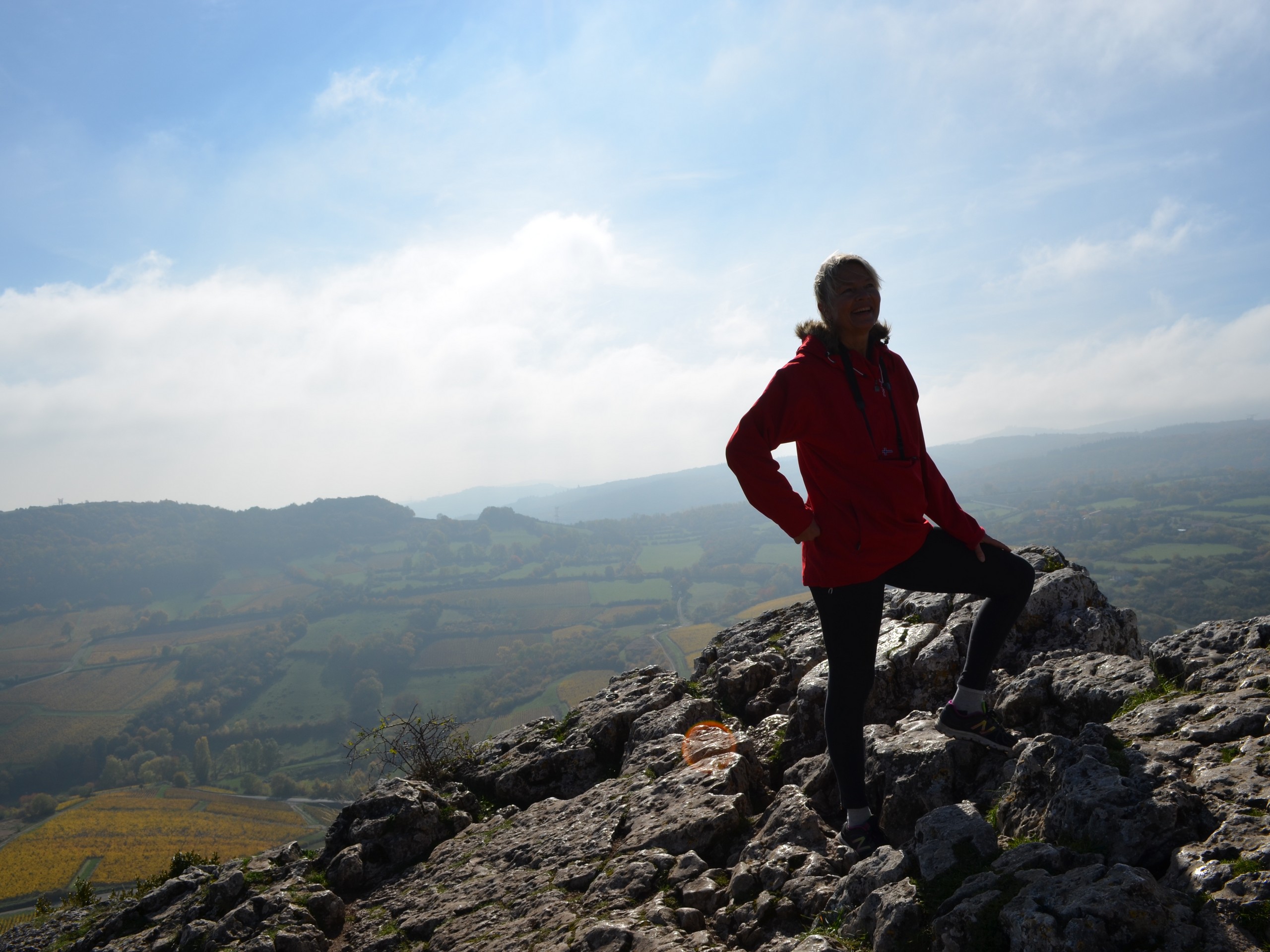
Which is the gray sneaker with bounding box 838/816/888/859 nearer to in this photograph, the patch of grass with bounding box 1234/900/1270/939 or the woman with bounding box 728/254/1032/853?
the woman with bounding box 728/254/1032/853

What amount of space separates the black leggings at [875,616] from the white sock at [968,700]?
128 millimetres

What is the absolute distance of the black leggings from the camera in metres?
4.62

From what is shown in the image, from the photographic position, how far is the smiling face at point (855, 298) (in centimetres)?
470

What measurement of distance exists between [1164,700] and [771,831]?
3.15 meters

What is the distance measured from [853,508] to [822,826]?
107 inches

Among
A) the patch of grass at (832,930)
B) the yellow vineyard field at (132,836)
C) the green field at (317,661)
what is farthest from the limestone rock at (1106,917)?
the green field at (317,661)

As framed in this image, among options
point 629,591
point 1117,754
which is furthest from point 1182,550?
point 1117,754

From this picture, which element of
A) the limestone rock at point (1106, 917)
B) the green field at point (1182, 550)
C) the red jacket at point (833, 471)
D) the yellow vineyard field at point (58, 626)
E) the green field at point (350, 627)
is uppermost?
the red jacket at point (833, 471)

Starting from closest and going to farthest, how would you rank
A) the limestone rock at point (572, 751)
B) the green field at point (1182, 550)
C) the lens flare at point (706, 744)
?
the lens flare at point (706, 744) → the limestone rock at point (572, 751) → the green field at point (1182, 550)

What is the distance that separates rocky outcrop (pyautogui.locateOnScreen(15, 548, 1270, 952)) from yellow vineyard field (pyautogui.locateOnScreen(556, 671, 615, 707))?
85978mm

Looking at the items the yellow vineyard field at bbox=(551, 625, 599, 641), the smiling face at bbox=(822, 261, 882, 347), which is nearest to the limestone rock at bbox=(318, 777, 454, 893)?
the smiling face at bbox=(822, 261, 882, 347)

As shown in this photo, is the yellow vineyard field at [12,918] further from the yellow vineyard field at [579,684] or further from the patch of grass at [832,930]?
the patch of grass at [832,930]

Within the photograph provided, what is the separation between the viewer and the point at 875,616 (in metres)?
4.66

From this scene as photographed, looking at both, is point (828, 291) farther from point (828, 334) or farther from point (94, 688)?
point (94, 688)
